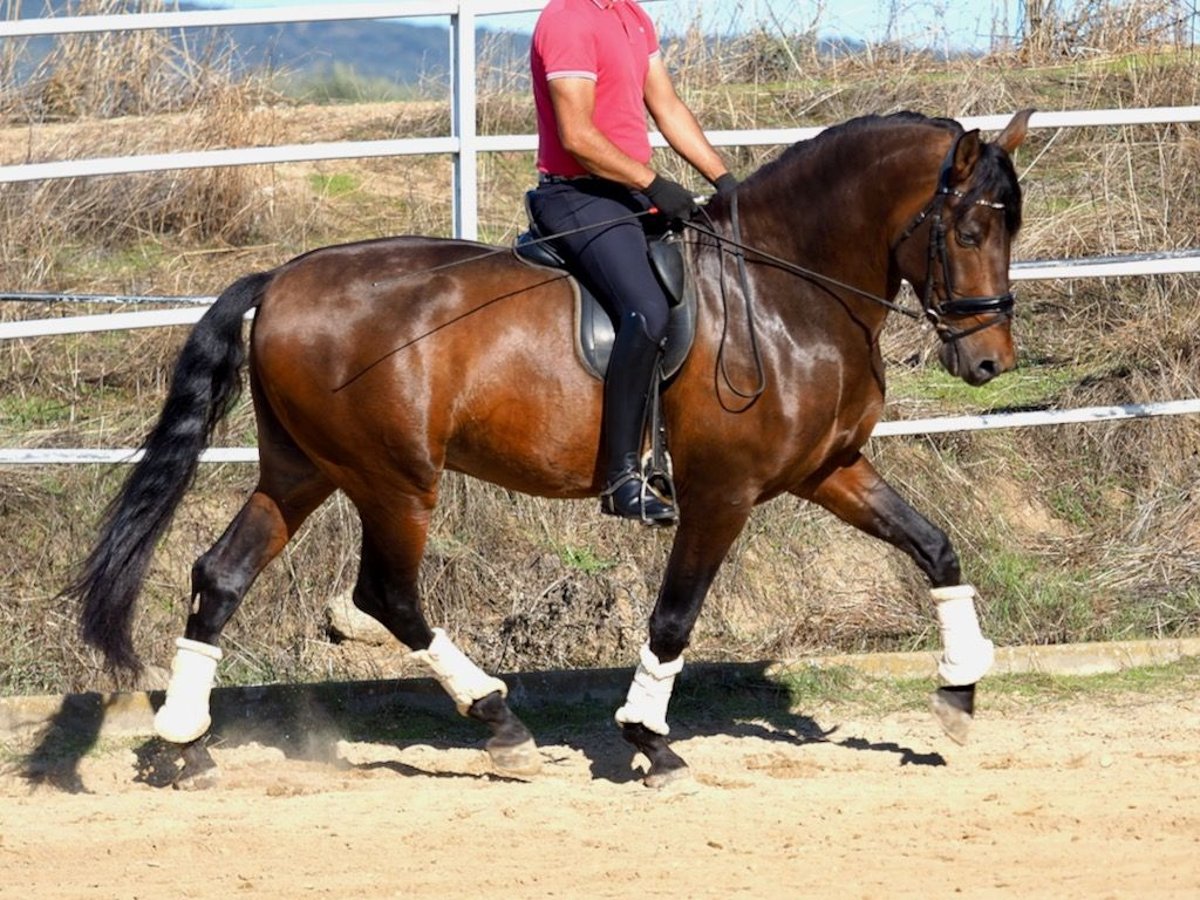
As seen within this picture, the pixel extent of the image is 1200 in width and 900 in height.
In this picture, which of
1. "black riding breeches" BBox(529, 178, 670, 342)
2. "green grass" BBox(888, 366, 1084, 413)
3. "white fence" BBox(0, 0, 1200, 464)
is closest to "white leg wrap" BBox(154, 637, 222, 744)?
"white fence" BBox(0, 0, 1200, 464)

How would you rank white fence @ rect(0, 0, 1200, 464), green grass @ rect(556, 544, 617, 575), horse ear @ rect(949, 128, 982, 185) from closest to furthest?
1. horse ear @ rect(949, 128, 982, 185)
2. white fence @ rect(0, 0, 1200, 464)
3. green grass @ rect(556, 544, 617, 575)

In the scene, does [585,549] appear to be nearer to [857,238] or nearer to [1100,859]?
[857,238]

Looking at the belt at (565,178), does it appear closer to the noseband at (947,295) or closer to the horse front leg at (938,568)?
the noseband at (947,295)

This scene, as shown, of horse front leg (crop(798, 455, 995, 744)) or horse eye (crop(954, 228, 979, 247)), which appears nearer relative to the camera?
horse eye (crop(954, 228, 979, 247))

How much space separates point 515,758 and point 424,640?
0.56 m

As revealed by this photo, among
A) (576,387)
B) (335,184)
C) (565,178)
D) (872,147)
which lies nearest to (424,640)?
(576,387)

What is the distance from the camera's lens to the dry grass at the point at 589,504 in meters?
8.09

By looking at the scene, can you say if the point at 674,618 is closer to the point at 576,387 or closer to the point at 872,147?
the point at 576,387

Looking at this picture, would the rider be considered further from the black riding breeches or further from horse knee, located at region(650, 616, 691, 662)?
horse knee, located at region(650, 616, 691, 662)

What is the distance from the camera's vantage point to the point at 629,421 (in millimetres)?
6090

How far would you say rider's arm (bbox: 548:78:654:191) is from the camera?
19.7ft

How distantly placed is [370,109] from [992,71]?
4654mm

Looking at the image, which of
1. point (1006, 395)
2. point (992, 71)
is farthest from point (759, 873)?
point (992, 71)

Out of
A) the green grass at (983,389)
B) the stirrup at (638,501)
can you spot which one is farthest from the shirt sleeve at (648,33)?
the green grass at (983,389)
